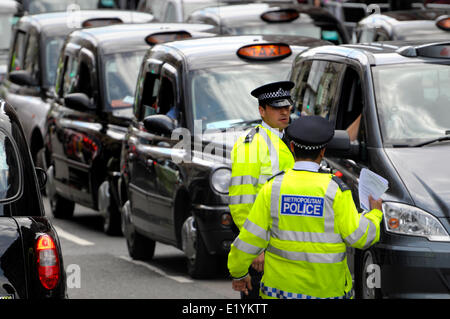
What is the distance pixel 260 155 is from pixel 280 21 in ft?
34.7

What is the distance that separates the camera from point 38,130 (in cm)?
1703

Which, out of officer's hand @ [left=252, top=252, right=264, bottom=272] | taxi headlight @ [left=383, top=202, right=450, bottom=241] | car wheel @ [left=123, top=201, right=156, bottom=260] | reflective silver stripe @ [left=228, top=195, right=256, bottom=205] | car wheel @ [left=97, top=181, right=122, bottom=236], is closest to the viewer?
officer's hand @ [left=252, top=252, right=264, bottom=272]

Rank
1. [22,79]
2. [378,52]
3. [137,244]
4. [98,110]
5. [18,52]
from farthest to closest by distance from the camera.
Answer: [18,52]
[22,79]
[98,110]
[137,244]
[378,52]

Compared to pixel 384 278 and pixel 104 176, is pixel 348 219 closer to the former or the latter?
pixel 384 278

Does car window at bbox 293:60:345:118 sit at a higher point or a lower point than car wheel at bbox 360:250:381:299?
higher

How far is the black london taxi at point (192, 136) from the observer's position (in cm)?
1056

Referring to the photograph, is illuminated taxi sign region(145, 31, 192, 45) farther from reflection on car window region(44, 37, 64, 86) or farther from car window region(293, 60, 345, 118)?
car window region(293, 60, 345, 118)

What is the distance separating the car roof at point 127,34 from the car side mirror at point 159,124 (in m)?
3.36

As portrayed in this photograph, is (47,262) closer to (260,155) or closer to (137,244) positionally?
(260,155)

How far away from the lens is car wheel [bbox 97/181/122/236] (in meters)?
13.9

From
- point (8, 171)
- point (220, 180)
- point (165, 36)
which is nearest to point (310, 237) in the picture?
point (8, 171)

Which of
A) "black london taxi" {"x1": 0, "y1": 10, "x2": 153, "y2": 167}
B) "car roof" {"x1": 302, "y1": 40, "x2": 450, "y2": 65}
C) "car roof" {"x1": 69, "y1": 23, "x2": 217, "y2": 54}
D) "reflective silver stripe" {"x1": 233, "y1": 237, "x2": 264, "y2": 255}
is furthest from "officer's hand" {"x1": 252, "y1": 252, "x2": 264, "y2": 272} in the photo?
"black london taxi" {"x1": 0, "y1": 10, "x2": 153, "y2": 167}

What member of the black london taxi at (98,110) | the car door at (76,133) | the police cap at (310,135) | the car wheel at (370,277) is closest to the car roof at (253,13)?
the black london taxi at (98,110)

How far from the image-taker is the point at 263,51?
12031 mm
